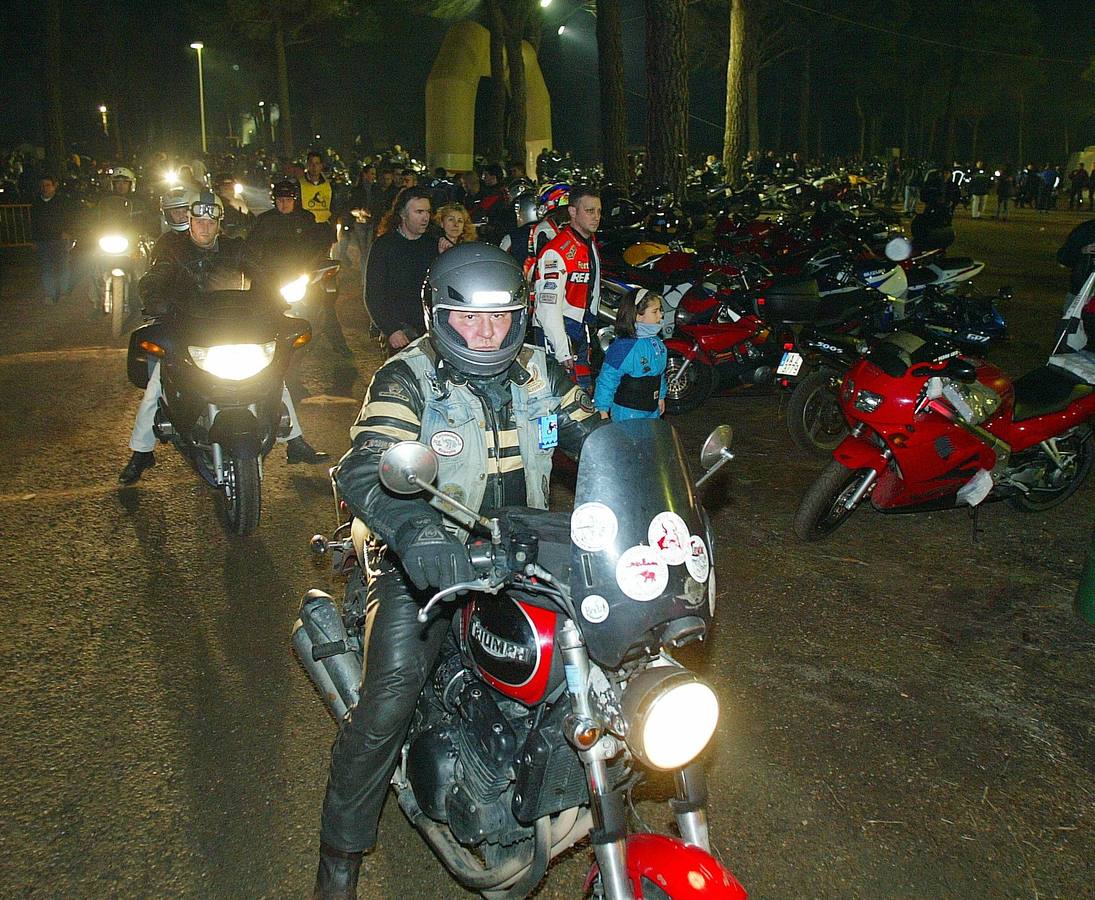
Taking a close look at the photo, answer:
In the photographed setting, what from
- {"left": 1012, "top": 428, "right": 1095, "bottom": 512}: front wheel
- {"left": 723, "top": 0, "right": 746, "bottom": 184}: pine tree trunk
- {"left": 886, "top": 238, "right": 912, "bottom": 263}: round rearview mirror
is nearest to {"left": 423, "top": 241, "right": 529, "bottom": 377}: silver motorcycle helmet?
{"left": 1012, "top": 428, "right": 1095, "bottom": 512}: front wheel

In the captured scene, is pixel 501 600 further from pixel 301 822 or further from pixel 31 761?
pixel 31 761

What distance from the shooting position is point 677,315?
32.6 ft

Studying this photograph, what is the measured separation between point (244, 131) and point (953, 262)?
8900 centimetres

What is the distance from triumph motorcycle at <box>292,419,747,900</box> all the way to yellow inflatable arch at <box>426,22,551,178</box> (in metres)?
40.9

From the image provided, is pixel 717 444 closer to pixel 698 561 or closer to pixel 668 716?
pixel 698 561

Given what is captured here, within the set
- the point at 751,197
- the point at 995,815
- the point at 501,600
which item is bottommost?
the point at 995,815

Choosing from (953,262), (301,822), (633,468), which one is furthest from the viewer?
(953,262)

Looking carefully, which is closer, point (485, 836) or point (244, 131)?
point (485, 836)

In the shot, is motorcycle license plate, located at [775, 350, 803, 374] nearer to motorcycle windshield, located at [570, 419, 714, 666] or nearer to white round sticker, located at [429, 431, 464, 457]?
white round sticker, located at [429, 431, 464, 457]

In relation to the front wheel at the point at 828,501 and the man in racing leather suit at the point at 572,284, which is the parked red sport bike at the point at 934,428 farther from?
the man in racing leather suit at the point at 572,284

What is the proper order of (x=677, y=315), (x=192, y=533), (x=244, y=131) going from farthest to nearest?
(x=244, y=131)
(x=677, y=315)
(x=192, y=533)

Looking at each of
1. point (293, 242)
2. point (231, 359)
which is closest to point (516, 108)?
point (293, 242)

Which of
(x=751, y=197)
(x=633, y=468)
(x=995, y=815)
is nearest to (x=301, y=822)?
(x=633, y=468)

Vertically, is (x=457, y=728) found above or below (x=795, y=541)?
above
